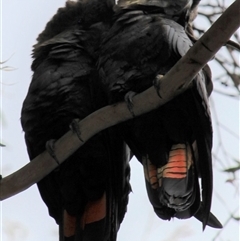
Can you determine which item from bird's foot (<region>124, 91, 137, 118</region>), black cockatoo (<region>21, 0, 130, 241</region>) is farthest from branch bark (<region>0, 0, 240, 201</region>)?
black cockatoo (<region>21, 0, 130, 241</region>)

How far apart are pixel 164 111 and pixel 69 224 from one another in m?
0.67

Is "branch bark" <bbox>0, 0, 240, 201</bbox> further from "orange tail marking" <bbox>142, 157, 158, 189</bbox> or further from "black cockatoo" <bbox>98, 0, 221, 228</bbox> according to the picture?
"orange tail marking" <bbox>142, 157, 158, 189</bbox>

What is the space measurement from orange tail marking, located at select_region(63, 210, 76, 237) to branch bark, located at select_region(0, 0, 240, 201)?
340mm

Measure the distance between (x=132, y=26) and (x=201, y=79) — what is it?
1.15 feet

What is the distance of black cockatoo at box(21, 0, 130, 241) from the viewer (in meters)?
2.65

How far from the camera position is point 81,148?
8.80 feet

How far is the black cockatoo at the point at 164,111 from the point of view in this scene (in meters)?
2.45

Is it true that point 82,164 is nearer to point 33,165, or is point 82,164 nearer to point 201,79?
point 33,165

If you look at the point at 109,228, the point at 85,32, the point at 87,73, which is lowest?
the point at 109,228

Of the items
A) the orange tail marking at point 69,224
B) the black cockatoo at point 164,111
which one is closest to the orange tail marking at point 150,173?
the black cockatoo at point 164,111

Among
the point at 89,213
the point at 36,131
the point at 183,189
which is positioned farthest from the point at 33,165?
the point at 183,189

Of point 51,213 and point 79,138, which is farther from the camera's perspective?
point 51,213

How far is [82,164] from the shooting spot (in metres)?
2.72

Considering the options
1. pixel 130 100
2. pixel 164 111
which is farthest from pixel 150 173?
Answer: pixel 130 100
